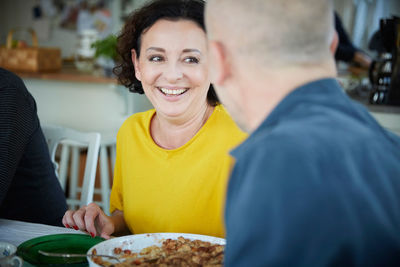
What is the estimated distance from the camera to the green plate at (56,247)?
950 mm

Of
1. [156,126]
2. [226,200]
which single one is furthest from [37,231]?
[226,200]

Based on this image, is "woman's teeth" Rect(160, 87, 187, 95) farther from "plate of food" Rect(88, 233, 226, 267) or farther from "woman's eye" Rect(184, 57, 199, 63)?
"plate of food" Rect(88, 233, 226, 267)

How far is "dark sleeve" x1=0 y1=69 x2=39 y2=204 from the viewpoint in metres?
1.21

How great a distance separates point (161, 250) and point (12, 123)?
0.60m

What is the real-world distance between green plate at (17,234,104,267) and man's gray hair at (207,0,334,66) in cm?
64

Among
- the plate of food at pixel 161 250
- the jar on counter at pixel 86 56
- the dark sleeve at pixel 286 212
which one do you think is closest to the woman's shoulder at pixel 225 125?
the plate of food at pixel 161 250

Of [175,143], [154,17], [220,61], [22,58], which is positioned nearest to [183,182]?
[175,143]

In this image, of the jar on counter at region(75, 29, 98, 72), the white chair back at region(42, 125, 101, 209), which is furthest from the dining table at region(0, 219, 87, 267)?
the jar on counter at region(75, 29, 98, 72)

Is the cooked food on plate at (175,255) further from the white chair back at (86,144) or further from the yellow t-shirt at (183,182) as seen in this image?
the white chair back at (86,144)

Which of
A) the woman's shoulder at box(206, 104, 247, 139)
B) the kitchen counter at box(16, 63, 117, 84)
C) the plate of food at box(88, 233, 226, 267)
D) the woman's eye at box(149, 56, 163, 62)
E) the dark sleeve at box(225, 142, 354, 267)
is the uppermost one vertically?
the woman's eye at box(149, 56, 163, 62)

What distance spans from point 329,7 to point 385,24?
2091 mm

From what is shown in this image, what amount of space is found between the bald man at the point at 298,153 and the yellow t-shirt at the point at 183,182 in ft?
2.05

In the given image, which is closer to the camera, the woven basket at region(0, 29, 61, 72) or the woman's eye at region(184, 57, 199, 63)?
the woman's eye at region(184, 57, 199, 63)

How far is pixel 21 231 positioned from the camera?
114 cm
